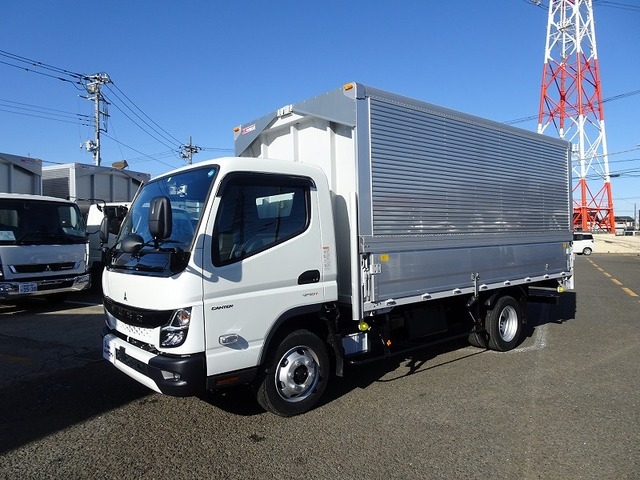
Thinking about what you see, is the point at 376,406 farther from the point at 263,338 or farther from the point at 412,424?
the point at 263,338

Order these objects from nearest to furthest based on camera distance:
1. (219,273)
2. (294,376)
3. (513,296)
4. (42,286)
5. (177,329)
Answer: (177,329)
(219,273)
(294,376)
(513,296)
(42,286)

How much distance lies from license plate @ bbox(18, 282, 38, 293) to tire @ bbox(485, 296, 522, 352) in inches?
341

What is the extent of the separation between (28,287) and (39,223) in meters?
1.49

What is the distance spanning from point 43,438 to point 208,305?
189 cm

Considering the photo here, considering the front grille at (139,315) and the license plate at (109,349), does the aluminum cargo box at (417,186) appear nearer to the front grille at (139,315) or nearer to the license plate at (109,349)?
the front grille at (139,315)

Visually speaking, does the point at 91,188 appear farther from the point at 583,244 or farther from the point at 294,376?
the point at 583,244

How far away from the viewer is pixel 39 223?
10.2m

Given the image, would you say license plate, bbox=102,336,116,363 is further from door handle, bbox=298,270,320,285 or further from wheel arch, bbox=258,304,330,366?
door handle, bbox=298,270,320,285

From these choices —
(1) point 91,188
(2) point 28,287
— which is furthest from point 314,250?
(1) point 91,188

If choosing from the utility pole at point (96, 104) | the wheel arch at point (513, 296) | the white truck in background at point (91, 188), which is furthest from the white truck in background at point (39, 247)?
the utility pole at point (96, 104)

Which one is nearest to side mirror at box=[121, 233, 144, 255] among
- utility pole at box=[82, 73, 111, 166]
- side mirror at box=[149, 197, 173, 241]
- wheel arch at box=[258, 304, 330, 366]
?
side mirror at box=[149, 197, 173, 241]

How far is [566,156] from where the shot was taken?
7.97 metres

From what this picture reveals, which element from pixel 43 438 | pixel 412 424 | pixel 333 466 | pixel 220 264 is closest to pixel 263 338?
pixel 220 264

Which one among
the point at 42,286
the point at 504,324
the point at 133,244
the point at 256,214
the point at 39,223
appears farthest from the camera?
the point at 39,223
